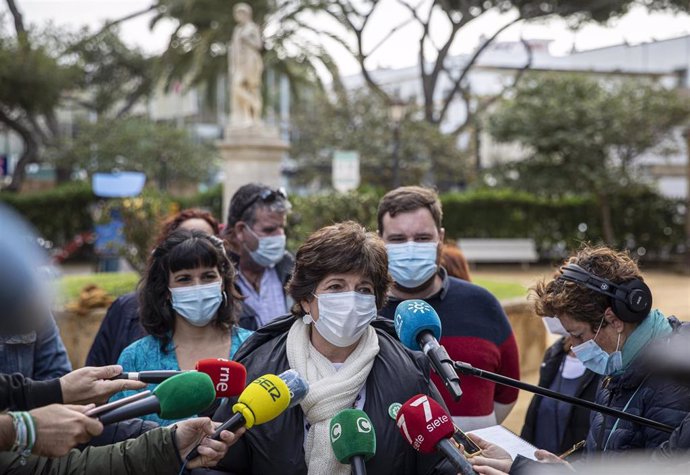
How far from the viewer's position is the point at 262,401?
2.27 meters

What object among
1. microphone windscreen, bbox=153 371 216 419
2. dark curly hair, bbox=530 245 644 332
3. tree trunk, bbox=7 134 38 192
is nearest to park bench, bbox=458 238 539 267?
tree trunk, bbox=7 134 38 192

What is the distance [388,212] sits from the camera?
3.95 m

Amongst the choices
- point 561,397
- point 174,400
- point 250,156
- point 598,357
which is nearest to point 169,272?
point 174,400

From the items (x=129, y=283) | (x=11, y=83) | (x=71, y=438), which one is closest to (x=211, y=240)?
(x=71, y=438)

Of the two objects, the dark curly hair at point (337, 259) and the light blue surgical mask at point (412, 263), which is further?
the light blue surgical mask at point (412, 263)

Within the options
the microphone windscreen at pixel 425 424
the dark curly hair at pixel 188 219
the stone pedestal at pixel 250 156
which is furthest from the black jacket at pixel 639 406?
the stone pedestal at pixel 250 156

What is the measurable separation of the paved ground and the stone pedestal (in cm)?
453

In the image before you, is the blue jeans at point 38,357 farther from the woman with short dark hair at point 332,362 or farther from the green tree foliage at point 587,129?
the green tree foliage at point 587,129

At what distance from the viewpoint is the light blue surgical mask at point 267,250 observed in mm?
4840

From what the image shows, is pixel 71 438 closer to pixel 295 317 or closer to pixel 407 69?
pixel 295 317

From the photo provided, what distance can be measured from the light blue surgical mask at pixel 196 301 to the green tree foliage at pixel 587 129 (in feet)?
59.2

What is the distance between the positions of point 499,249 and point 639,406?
18733 mm

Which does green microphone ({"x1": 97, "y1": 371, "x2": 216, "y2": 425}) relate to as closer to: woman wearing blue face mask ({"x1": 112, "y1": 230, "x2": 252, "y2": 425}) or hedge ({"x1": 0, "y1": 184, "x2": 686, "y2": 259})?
woman wearing blue face mask ({"x1": 112, "y1": 230, "x2": 252, "y2": 425})

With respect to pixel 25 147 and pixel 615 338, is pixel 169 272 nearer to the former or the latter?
pixel 615 338
